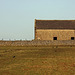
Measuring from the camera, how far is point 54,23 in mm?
63812

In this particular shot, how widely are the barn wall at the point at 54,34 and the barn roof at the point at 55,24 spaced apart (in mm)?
1251

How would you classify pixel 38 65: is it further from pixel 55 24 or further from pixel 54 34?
pixel 55 24

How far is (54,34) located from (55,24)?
14.6 ft

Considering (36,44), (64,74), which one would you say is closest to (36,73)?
(64,74)

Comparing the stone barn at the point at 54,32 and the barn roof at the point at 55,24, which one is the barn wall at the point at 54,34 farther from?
the barn roof at the point at 55,24

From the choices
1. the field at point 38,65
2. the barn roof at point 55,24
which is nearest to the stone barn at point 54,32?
the barn roof at point 55,24

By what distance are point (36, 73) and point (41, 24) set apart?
163ft

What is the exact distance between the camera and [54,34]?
60.5 meters

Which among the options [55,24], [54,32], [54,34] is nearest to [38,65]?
[54,34]

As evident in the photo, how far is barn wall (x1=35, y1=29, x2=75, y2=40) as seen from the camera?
2360 inches

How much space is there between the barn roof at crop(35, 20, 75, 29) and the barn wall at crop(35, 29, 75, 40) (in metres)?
1.25

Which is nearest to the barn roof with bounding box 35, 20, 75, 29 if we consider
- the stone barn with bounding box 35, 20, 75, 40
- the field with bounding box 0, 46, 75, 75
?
the stone barn with bounding box 35, 20, 75, 40

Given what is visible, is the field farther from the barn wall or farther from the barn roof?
the barn roof

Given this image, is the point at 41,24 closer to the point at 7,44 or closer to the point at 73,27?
the point at 73,27
